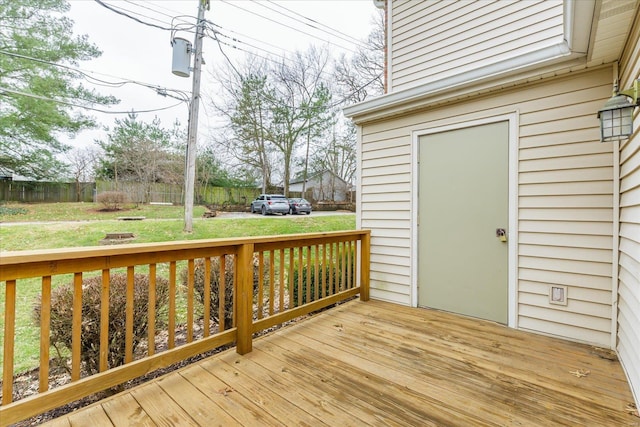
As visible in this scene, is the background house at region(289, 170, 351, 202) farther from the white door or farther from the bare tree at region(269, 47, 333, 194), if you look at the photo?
the white door

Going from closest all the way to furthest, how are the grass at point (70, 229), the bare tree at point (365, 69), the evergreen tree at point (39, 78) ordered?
the grass at point (70, 229) → the evergreen tree at point (39, 78) → the bare tree at point (365, 69)

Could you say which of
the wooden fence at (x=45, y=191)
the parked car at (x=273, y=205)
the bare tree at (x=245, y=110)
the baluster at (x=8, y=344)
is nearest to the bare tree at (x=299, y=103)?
the bare tree at (x=245, y=110)

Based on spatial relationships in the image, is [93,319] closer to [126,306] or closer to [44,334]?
[126,306]

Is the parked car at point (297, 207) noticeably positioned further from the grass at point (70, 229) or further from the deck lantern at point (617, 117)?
the deck lantern at point (617, 117)

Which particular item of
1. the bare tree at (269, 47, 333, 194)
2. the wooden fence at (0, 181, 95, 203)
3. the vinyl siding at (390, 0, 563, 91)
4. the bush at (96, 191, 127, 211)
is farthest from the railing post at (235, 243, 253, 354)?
the wooden fence at (0, 181, 95, 203)

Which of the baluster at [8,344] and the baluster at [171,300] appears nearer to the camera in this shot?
the baluster at [8,344]

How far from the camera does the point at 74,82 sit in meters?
8.90

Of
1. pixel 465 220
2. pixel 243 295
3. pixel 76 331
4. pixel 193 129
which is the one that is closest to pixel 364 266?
pixel 465 220

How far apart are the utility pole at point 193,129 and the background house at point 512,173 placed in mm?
5268

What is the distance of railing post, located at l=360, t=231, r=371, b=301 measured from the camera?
351cm

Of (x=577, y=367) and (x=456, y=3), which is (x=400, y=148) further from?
(x=577, y=367)

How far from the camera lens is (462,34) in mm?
3352

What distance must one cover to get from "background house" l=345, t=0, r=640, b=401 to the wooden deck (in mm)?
303

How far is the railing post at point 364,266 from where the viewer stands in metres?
3.51
